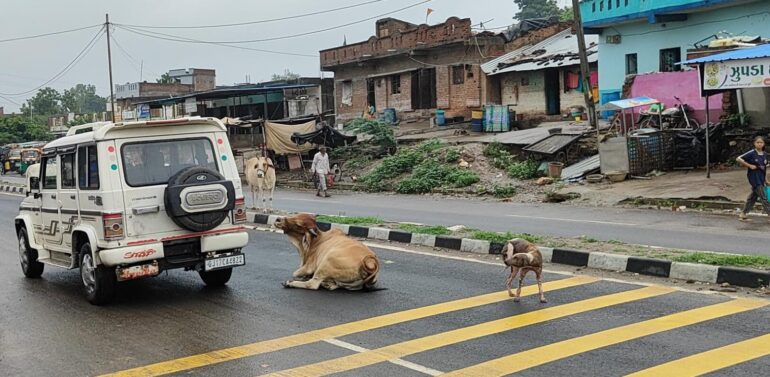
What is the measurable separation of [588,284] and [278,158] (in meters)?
26.5

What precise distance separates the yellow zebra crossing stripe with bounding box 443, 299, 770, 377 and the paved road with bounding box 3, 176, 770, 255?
382cm

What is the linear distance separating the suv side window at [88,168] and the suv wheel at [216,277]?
65.1 inches

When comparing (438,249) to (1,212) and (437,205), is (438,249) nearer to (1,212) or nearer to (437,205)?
(437,205)

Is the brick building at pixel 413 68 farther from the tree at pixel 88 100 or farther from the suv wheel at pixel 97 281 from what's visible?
the tree at pixel 88 100

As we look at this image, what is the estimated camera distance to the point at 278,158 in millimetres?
33656

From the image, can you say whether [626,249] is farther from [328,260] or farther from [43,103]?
[43,103]

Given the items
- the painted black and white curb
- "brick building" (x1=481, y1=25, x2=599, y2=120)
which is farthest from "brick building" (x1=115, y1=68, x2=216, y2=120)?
the painted black and white curb

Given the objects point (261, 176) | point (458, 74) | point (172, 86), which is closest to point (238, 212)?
point (261, 176)

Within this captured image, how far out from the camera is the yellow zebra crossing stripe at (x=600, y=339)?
536 centimetres

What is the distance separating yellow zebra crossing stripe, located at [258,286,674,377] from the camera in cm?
551

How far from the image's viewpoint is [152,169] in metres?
8.20

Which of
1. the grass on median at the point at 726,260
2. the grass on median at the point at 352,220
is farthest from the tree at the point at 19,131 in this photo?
the grass on median at the point at 726,260

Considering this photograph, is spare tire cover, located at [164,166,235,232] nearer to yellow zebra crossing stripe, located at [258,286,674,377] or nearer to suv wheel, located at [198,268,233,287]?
suv wheel, located at [198,268,233,287]

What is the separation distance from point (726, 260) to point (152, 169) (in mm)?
6551
